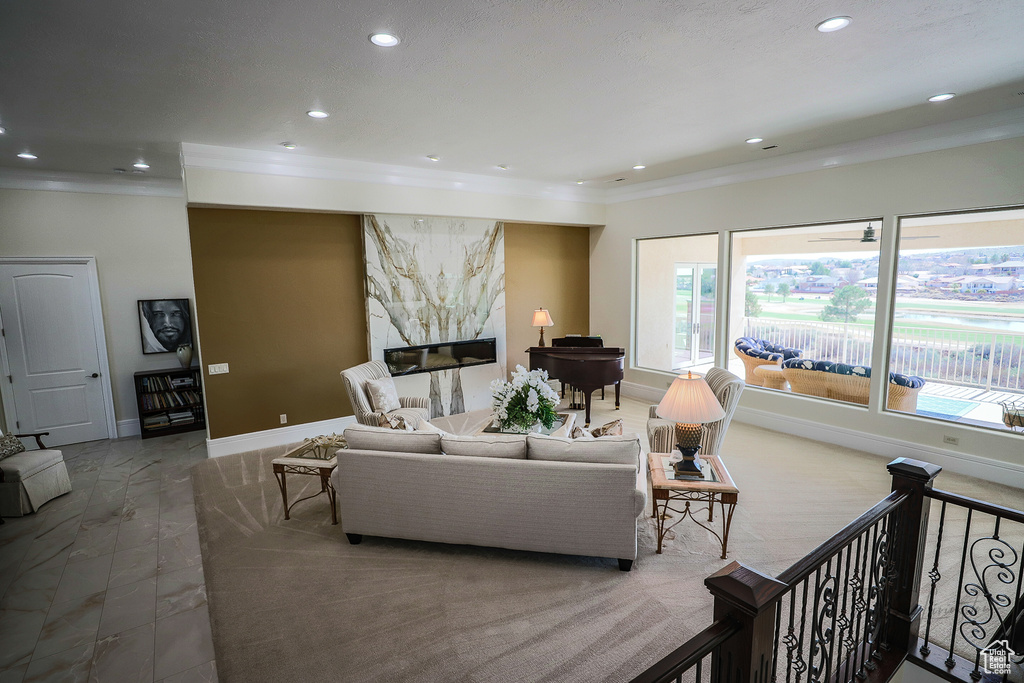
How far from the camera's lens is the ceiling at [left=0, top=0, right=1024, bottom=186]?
8.17 feet

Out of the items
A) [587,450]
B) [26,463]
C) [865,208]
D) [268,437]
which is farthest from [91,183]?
[865,208]

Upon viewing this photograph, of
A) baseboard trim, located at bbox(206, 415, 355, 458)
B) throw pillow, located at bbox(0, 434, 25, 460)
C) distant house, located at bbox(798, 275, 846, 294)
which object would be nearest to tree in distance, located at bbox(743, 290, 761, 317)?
distant house, located at bbox(798, 275, 846, 294)

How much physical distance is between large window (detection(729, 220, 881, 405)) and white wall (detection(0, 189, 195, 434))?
23.7 ft

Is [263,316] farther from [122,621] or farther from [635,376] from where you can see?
[635,376]

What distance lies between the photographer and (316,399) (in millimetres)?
6262

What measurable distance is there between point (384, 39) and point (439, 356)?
15.3 feet

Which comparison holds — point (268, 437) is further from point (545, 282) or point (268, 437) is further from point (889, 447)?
point (889, 447)

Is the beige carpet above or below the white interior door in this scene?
below

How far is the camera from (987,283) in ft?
15.9

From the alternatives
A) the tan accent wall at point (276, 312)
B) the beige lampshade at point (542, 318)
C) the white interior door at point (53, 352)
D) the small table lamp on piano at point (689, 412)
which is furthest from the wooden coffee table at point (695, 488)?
the white interior door at point (53, 352)

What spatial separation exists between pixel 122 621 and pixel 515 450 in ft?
8.56

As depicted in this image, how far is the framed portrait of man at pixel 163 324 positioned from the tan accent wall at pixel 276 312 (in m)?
1.71

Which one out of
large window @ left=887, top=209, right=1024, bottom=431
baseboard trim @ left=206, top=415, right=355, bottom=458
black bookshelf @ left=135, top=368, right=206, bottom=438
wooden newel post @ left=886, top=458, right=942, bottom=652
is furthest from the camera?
black bookshelf @ left=135, top=368, right=206, bottom=438

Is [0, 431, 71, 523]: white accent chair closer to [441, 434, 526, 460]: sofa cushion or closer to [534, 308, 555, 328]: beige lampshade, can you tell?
[441, 434, 526, 460]: sofa cushion
